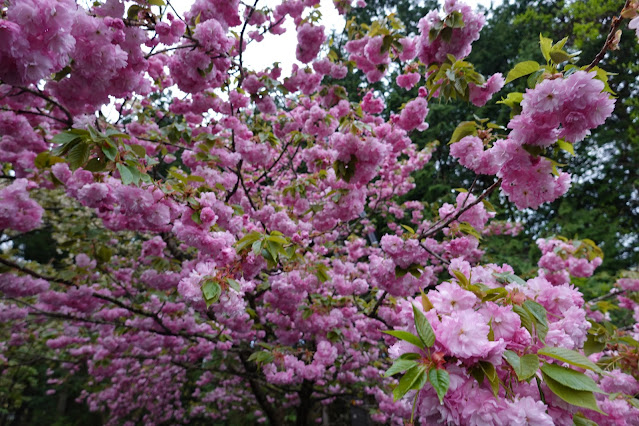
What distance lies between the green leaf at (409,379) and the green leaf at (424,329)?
0.21ft

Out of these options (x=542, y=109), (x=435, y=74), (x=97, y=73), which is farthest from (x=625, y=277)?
(x=97, y=73)

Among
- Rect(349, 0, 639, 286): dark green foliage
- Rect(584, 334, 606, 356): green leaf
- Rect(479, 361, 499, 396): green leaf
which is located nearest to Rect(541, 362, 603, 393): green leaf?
Rect(479, 361, 499, 396): green leaf

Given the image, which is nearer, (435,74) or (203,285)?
(203,285)

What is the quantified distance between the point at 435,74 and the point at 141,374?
6.82 metres

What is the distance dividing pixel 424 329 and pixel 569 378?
1.18 feet

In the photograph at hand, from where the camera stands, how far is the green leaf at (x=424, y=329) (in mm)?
835

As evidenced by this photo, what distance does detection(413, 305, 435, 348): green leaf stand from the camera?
2.74 ft

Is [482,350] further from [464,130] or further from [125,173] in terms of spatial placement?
[125,173]

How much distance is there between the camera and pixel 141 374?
19.8 feet

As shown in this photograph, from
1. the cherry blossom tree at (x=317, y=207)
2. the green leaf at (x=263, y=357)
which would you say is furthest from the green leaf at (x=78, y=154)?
the green leaf at (x=263, y=357)

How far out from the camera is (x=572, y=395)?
2.65 feet

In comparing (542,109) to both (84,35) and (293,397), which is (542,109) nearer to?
(84,35)

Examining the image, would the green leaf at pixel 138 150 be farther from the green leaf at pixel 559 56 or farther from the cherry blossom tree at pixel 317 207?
the green leaf at pixel 559 56

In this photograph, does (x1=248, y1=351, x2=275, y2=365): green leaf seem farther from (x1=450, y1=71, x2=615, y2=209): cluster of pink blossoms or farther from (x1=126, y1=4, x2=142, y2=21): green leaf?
(x1=126, y1=4, x2=142, y2=21): green leaf
